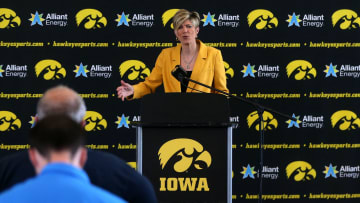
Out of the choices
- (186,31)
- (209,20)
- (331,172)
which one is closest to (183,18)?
(186,31)

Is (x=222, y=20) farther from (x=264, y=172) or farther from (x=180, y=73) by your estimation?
(x=180, y=73)

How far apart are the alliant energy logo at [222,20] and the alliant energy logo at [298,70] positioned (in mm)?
711

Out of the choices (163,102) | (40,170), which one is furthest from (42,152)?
(163,102)

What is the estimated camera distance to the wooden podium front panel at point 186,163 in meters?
3.02

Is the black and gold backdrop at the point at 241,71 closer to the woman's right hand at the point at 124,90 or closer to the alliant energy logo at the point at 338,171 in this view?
the alliant energy logo at the point at 338,171

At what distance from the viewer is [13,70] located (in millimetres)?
5211

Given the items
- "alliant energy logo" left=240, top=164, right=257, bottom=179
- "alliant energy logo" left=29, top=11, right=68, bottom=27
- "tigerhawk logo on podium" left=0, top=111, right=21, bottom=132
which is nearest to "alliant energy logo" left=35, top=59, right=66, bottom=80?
"alliant energy logo" left=29, top=11, right=68, bottom=27

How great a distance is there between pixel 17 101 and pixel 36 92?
21 cm

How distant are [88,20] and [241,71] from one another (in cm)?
166

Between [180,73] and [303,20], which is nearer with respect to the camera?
[180,73]

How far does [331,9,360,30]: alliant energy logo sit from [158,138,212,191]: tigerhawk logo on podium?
3.01m

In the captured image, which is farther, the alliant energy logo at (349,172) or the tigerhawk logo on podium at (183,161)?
the alliant energy logo at (349,172)

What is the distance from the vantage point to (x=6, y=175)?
1567mm

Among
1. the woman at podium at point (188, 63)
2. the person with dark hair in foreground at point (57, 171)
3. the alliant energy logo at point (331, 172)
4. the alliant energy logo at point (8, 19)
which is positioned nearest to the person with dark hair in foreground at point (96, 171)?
the person with dark hair in foreground at point (57, 171)
